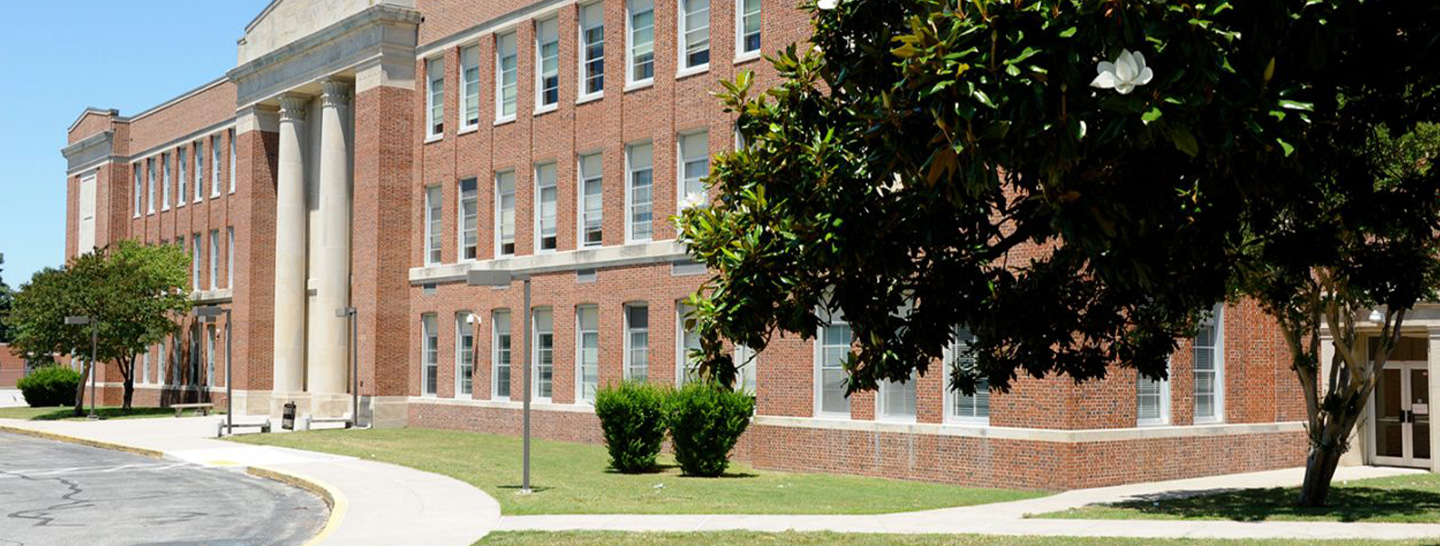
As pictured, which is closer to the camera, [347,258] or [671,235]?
[671,235]

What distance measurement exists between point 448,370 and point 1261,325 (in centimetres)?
2090

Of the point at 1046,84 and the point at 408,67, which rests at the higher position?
the point at 408,67

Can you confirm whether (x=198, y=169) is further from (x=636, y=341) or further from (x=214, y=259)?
(x=636, y=341)

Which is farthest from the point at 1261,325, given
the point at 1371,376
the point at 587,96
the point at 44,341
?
the point at 44,341

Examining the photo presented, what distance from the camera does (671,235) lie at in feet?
100

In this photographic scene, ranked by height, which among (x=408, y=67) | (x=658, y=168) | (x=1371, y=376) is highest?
(x=408, y=67)

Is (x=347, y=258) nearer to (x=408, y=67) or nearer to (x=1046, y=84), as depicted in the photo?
(x=408, y=67)

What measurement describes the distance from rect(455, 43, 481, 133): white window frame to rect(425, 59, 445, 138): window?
115cm

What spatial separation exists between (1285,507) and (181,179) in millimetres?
47302

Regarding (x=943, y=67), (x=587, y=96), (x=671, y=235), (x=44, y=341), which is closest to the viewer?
(x=943, y=67)

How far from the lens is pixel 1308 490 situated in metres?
19.4

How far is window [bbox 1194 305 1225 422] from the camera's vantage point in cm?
2522

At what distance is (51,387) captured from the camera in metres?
58.3

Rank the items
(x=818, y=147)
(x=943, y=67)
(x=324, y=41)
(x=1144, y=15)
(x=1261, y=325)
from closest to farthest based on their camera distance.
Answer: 1. (x=1144, y=15)
2. (x=943, y=67)
3. (x=818, y=147)
4. (x=1261, y=325)
5. (x=324, y=41)
